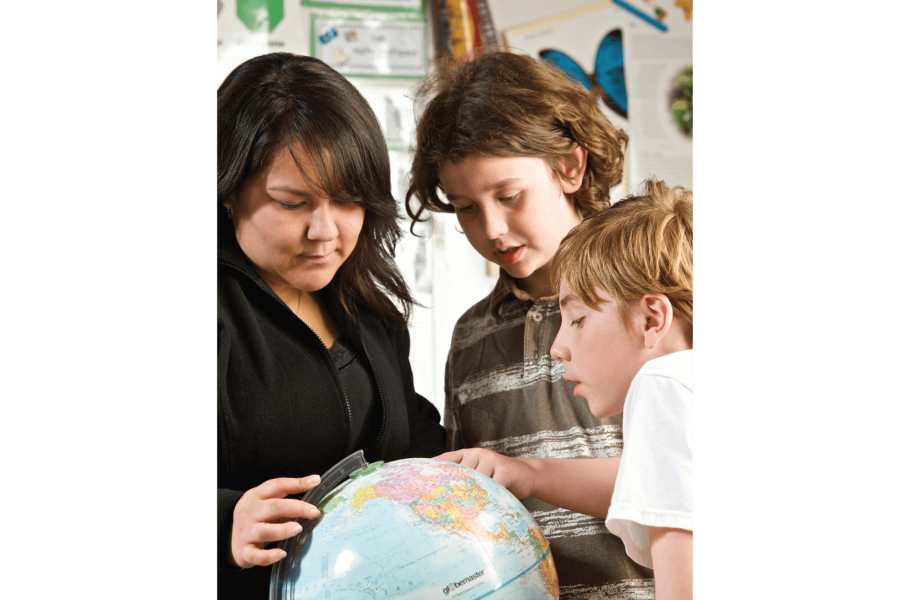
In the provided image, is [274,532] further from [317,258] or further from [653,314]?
[653,314]

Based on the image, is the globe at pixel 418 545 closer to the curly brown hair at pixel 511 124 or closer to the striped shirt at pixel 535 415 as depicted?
the striped shirt at pixel 535 415

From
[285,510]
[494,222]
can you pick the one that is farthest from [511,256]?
[285,510]

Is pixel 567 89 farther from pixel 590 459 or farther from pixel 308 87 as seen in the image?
pixel 590 459

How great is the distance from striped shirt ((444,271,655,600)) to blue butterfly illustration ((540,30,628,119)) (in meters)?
0.36

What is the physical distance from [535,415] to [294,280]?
453mm

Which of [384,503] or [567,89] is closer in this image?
[384,503]

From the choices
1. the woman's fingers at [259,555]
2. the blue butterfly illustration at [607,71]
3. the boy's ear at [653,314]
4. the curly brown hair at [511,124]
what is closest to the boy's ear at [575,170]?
the curly brown hair at [511,124]

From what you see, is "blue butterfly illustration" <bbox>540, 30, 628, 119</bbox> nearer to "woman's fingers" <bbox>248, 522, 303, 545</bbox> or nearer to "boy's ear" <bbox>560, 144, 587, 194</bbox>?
"boy's ear" <bbox>560, 144, 587, 194</bbox>

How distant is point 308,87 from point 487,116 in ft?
0.96

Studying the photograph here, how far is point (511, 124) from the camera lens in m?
1.23

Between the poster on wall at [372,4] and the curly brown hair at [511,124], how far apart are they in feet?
0.40

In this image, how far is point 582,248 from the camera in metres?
1.18

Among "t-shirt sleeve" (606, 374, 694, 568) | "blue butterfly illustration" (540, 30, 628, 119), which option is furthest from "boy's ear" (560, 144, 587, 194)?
"t-shirt sleeve" (606, 374, 694, 568)

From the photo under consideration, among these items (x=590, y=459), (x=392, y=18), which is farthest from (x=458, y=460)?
(x=392, y=18)
